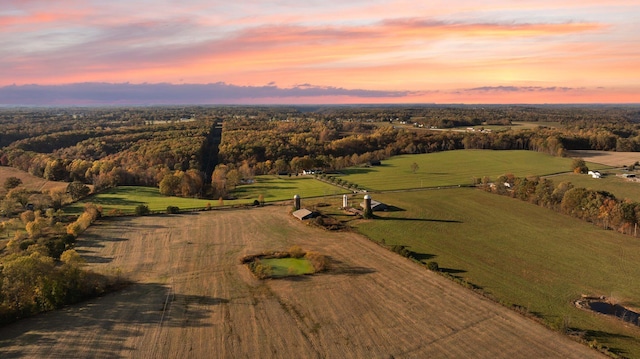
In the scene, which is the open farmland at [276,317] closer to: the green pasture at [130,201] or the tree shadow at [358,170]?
the green pasture at [130,201]

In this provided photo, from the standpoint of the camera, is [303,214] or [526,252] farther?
[303,214]

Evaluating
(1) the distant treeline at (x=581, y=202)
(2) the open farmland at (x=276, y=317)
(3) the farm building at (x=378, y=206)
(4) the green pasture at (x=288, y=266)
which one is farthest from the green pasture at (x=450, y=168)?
(2) the open farmland at (x=276, y=317)

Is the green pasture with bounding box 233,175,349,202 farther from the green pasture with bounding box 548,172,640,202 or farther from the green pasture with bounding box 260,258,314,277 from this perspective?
the green pasture with bounding box 548,172,640,202

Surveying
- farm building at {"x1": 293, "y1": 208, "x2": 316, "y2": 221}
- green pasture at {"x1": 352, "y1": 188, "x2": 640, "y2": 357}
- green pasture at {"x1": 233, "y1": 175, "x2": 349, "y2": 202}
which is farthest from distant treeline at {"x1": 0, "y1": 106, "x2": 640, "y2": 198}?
green pasture at {"x1": 352, "y1": 188, "x2": 640, "y2": 357}

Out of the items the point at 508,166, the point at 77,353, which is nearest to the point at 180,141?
the point at 508,166

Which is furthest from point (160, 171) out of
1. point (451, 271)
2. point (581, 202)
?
point (581, 202)

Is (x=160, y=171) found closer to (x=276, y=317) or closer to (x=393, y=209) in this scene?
(x=393, y=209)
